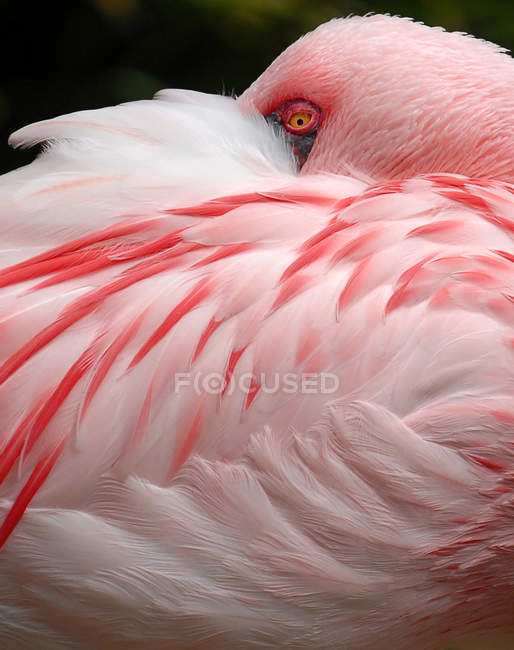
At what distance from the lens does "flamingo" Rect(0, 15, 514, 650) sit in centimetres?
95

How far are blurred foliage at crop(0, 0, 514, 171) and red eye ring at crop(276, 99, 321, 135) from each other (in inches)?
41.7

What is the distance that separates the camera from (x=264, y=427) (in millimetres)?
967

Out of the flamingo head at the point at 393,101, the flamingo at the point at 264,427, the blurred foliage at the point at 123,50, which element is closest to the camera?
the flamingo at the point at 264,427

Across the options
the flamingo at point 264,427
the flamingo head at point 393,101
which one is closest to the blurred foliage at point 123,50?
the flamingo head at point 393,101

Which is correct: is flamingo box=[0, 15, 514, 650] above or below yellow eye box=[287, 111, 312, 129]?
below

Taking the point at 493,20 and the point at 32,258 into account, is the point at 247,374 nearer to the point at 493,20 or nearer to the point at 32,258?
the point at 32,258

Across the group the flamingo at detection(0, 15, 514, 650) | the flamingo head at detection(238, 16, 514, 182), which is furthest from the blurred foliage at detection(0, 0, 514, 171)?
the flamingo at detection(0, 15, 514, 650)

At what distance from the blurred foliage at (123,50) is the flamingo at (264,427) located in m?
1.35

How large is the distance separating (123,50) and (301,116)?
1.35 meters

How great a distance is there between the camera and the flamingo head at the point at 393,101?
120 cm

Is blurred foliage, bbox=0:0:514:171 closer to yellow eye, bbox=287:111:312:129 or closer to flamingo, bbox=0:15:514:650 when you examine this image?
yellow eye, bbox=287:111:312:129

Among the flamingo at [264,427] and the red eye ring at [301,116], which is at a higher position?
the red eye ring at [301,116]

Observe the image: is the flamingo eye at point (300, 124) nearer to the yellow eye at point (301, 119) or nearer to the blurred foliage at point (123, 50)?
the yellow eye at point (301, 119)

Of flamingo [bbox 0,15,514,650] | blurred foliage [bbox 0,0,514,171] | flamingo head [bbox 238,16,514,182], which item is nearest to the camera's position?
flamingo [bbox 0,15,514,650]
